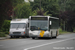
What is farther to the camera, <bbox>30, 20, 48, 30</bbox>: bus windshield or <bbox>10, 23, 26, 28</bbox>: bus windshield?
<bbox>10, 23, 26, 28</bbox>: bus windshield

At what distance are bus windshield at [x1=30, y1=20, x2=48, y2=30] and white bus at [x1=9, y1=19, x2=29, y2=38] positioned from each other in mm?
3649

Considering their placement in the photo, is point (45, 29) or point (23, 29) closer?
point (45, 29)

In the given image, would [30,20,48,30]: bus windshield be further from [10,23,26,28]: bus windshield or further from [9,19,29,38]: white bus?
[10,23,26,28]: bus windshield

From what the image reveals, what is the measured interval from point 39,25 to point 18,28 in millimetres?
5090

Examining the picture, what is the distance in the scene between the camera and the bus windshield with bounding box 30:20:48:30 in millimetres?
30969

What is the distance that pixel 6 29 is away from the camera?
41031 millimetres

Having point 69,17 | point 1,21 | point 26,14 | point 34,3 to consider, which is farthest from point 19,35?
point 69,17

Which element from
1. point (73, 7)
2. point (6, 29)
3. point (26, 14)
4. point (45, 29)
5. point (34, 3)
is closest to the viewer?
point (45, 29)

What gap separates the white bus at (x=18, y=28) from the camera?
113 ft

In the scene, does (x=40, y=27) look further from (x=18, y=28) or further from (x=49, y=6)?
(x=49, y=6)

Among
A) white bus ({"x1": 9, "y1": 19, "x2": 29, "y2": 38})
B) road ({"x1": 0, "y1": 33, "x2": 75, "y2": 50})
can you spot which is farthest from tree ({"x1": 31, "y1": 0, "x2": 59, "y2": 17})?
road ({"x1": 0, "y1": 33, "x2": 75, "y2": 50})

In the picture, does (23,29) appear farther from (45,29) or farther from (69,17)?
(69,17)

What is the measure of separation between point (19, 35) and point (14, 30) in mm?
937

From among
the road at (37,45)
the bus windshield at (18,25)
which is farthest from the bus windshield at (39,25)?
the road at (37,45)
